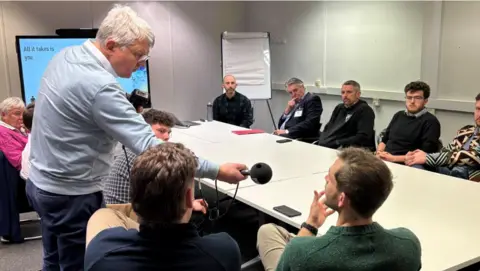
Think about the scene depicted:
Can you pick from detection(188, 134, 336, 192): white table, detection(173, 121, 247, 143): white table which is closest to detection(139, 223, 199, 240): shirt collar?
detection(188, 134, 336, 192): white table

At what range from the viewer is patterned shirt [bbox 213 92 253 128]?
577cm

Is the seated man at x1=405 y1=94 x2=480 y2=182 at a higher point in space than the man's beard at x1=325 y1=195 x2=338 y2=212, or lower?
lower

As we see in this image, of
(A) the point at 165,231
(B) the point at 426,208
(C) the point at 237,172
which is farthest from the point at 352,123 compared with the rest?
(A) the point at 165,231

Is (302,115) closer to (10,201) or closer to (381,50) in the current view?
(381,50)

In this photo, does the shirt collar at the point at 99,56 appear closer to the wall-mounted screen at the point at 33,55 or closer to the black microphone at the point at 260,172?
the black microphone at the point at 260,172

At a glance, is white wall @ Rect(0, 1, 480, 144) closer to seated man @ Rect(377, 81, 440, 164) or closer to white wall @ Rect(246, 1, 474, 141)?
white wall @ Rect(246, 1, 474, 141)

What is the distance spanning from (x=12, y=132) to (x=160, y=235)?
109 inches

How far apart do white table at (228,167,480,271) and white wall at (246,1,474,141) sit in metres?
2.05

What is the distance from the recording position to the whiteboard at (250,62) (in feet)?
21.2

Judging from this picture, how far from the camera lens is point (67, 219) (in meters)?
1.61

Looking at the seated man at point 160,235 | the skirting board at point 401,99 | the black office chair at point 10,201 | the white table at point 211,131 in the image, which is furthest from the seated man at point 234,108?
the seated man at point 160,235

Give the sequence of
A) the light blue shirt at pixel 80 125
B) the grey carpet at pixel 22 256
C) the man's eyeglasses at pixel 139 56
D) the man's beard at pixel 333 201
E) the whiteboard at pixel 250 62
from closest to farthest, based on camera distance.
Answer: the man's beard at pixel 333 201
the light blue shirt at pixel 80 125
the man's eyeglasses at pixel 139 56
the grey carpet at pixel 22 256
the whiteboard at pixel 250 62

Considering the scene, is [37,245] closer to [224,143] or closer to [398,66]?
[224,143]

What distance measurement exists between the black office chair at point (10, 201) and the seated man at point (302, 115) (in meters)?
2.66
